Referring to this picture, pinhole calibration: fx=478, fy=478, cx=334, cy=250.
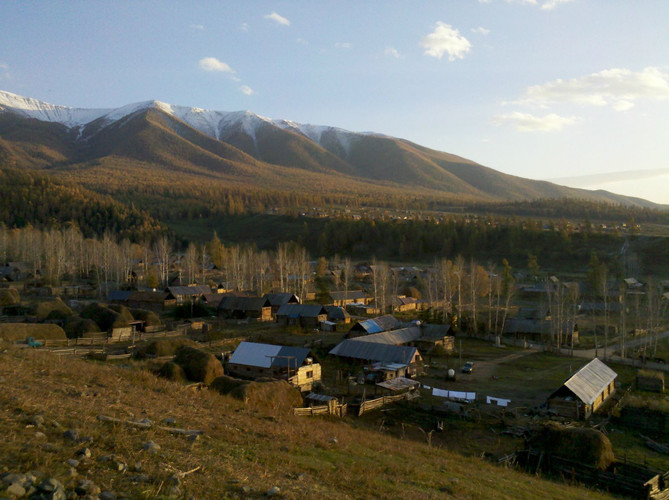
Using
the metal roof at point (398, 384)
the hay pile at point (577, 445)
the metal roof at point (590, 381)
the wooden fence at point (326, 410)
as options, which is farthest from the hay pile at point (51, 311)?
the metal roof at point (590, 381)

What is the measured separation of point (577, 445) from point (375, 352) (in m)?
16.3

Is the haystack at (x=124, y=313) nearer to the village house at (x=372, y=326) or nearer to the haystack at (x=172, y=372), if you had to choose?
the village house at (x=372, y=326)

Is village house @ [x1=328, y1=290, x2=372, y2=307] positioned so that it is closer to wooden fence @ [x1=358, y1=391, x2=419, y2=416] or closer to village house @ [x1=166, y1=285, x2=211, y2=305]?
village house @ [x1=166, y1=285, x2=211, y2=305]

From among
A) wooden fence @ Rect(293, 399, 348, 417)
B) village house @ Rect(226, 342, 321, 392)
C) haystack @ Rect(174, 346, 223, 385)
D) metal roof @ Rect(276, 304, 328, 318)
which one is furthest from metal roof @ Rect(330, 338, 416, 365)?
metal roof @ Rect(276, 304, 328, 318)

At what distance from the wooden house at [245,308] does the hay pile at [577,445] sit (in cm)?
3477

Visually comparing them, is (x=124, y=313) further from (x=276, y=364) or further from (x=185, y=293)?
(x=276, y=364)

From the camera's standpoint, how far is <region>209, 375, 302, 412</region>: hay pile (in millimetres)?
18531

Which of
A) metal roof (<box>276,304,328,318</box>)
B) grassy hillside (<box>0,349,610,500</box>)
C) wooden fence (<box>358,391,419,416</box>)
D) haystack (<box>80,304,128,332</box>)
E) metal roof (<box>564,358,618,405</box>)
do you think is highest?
grassy hillside (<box>0,349,610,500</box>)

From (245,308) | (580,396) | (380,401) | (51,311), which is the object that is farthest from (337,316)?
(580,396)

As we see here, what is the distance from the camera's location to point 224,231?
137m

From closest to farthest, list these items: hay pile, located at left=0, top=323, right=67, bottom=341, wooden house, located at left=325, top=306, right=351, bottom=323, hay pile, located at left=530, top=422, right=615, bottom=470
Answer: hay pile, located at left=530, top=422, right=615, bottom=470, hay pile, located at left=0, top=323, right=67, bottom=341, wooden house, located at left=325, top=306, right=351, bottom=323

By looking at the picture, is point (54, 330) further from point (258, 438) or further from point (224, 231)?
point (224, 231)

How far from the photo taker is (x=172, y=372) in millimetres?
22000

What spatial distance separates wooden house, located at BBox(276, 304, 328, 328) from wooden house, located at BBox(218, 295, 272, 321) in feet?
11.4
